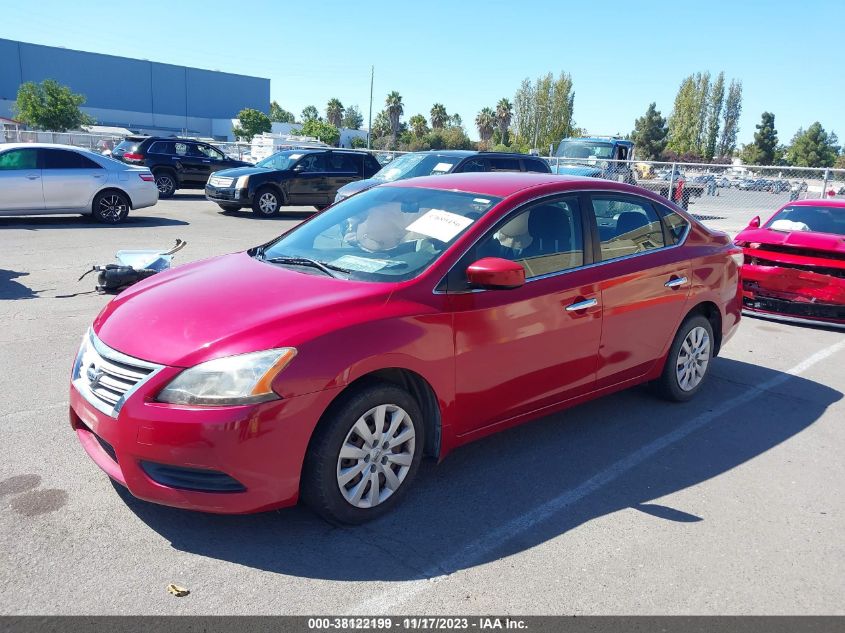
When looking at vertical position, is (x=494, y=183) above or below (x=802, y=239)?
above

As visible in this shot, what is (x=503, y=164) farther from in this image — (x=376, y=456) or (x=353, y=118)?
(x=353, y=118)

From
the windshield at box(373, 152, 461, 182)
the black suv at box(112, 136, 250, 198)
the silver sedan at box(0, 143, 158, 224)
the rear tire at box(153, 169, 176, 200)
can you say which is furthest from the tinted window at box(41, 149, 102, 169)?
the rear tire at box(153, 169, 176, 200)

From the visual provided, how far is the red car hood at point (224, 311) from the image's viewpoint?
318cm

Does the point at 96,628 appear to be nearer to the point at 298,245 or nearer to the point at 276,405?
the point at 276,405

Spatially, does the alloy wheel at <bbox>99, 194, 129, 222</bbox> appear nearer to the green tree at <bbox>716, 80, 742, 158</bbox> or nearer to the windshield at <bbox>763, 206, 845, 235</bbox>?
the windshield at <bbox>763, 206, 845, 235</bbox>

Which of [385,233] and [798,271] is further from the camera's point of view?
[798,271]

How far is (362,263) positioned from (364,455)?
44.7 inches

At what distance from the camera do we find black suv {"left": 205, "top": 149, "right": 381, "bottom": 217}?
16828 mm

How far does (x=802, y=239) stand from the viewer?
8.23 metres

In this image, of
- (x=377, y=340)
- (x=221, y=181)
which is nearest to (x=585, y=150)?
(x=221, y=181)

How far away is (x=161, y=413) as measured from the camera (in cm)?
303

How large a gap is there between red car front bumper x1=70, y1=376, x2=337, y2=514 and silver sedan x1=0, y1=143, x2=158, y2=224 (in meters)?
11.6

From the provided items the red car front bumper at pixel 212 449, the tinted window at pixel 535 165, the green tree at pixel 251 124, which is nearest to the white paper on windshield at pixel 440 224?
the red car front bumper at pixel 212 449

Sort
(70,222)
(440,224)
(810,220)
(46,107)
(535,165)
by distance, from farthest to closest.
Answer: (46,107) < (70,222) < (535,165) < (810,220) < (440,224)
